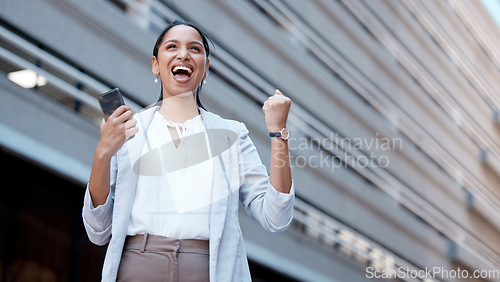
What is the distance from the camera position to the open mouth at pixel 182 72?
71.2 inches

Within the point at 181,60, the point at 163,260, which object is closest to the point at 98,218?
the point at 163,260

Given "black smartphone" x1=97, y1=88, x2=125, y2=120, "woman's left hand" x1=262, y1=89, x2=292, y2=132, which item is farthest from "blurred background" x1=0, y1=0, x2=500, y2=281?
"woman's left hand" x1=262, y1=89, x2=292, y2=132

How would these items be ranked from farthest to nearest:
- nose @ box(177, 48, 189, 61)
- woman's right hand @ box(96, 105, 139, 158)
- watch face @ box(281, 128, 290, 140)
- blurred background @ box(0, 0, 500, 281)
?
blurred background @ box(0, 0, 500, 281) → nose @ box(177, 48, 189, 61) → watch face @ box(281, 128, 290, 140) → woman's right hand @ box(96, 105, 139, 158)

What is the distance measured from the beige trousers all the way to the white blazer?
0.10 ft

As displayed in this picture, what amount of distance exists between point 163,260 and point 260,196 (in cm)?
40

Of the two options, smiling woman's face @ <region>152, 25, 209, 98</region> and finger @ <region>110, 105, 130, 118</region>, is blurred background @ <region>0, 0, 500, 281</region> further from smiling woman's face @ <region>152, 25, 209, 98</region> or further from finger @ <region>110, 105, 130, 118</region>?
finger @ <region>110, 105, 130, 118</region>

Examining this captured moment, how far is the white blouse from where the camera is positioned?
5.19ft

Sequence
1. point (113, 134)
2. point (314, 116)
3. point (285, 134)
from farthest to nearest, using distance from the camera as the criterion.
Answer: point (314, 116) → point (285, 134) → point (113, 134)

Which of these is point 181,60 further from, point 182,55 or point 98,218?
point 98,218

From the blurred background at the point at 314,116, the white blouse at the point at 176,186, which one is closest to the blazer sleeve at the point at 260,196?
the white blouse at the point at 176,186

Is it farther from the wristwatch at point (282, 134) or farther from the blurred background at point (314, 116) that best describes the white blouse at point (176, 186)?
the blurred background at point (314, 116)

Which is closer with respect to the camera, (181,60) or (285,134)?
(285,134)

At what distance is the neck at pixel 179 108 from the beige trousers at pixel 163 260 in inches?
18.3

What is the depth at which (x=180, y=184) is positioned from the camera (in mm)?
1686
